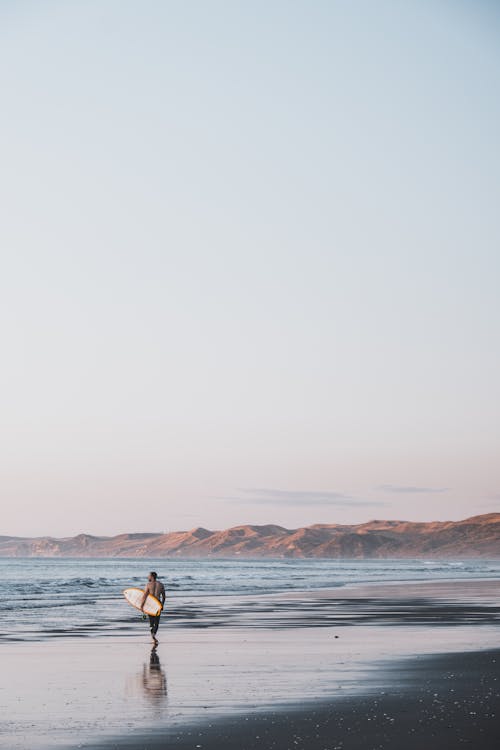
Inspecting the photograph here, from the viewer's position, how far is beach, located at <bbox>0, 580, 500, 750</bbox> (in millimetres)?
12203

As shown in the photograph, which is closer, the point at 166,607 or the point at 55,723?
the point at 55,723

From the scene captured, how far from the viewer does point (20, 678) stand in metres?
17.4

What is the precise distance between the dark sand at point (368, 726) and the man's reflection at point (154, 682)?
7.28 feet

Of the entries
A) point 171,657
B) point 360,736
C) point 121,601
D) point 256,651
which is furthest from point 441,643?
point 121,601

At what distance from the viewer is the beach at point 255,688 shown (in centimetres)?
1220

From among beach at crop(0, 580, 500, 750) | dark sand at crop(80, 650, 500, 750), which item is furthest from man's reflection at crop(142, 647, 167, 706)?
dark sand at crop(80, 650, 500, 750)

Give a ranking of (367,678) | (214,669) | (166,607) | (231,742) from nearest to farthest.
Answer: (231,742), (367,678), (214,669), (166,607)

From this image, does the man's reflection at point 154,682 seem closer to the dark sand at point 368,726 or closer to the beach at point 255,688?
the beach at point 255,688

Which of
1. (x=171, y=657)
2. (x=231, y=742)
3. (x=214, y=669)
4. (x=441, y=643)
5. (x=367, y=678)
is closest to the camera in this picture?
(x=231, y=742)

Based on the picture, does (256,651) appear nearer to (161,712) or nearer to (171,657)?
(171,657)

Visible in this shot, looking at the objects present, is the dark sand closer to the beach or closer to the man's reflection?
the beach

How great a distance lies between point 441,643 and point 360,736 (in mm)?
12869

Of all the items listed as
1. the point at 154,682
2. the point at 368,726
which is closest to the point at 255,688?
the point at 154,682

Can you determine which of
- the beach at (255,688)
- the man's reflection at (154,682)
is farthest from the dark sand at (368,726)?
the man's reflection at (154,682)
